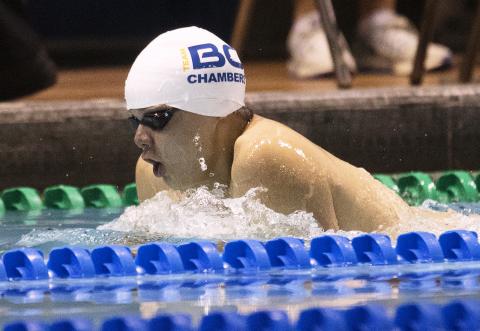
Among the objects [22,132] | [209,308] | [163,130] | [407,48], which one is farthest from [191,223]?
[407,48]

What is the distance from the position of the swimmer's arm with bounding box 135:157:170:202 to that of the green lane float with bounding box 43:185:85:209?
105cm

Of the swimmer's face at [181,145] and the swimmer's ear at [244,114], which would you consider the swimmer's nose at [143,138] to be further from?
the swimmer's ear at [244,114]

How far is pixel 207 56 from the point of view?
137 inches

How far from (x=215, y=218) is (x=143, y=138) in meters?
0.31

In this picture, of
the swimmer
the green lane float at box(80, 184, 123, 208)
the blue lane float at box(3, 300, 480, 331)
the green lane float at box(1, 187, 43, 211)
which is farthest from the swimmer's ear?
the green lane float at box(1, 187, 43, 211)

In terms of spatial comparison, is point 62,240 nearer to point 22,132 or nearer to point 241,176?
point 241,176

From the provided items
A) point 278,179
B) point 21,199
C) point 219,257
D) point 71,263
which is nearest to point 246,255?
point 219,257

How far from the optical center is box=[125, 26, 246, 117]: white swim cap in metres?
3.47

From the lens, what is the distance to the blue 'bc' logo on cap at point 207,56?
347 cm

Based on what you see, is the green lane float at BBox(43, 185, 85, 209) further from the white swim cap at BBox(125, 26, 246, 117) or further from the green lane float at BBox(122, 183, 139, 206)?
the white swim cap at BBox(125, 26, 246, 117)

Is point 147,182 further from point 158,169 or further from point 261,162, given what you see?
point 261,162

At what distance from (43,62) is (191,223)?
323 cm

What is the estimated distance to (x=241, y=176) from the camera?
328 centimetres

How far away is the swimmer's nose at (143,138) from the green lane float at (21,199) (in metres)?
1.52
